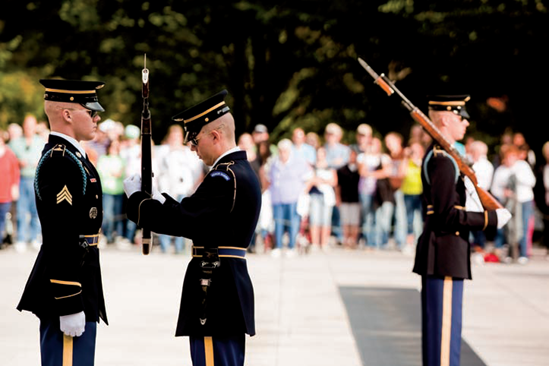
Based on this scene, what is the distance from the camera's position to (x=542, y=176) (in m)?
17.2

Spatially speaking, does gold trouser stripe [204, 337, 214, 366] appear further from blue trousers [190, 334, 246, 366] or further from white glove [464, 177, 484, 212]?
white glove [464, 177, 484, 212]

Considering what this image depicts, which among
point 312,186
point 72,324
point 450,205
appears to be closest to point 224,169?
point 72,324

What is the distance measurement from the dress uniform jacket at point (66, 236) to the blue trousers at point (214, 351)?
0.47 metres

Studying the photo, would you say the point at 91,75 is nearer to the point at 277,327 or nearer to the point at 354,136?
the point at 354,136

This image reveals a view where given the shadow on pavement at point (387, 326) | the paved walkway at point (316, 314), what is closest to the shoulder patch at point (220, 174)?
the paved walkway at point (316, 314)

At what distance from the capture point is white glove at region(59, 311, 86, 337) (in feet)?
16.4

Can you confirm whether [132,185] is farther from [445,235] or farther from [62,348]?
[445,235]

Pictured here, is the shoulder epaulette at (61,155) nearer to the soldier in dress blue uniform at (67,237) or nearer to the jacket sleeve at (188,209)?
the soldier in dress blue uniform at (67,237)

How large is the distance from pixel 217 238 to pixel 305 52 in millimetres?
20273

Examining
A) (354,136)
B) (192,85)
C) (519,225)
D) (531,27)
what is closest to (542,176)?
(519,225)

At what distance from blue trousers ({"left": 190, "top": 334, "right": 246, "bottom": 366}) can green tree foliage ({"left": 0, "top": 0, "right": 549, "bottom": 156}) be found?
1564 cm

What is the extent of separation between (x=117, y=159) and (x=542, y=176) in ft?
20.2

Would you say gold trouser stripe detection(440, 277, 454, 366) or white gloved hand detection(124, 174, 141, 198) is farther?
gold trouser stripe detection(440, 277, 454, 366)

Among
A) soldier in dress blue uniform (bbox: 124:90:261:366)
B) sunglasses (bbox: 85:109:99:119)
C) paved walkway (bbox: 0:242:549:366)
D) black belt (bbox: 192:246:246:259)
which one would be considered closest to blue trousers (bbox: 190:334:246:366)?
soldier in dress blue uniform (bbox: 124:90:261:366)
